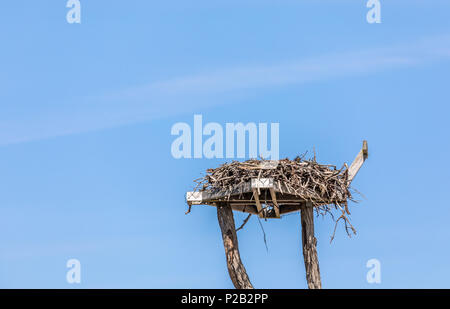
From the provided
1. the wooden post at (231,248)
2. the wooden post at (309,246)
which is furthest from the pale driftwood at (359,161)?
the wooden post at (231,248)

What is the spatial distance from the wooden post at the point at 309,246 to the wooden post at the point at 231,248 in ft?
3.22

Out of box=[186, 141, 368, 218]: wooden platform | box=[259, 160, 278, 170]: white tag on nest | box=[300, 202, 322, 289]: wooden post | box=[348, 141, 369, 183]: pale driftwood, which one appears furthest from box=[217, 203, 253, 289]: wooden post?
box=[348, 141, 369, 183]: pale driftwood

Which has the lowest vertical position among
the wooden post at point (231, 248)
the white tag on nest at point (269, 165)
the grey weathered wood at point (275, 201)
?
the wooden post at point (231, 248)

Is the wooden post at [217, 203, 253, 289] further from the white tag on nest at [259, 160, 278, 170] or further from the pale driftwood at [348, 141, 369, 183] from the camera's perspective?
the pale driftwood at [348, 141, 369, 183]

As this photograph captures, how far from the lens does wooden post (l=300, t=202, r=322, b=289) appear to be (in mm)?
14812

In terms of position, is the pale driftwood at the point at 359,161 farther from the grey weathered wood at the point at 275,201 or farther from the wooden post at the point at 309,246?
the grey weathered wood at the point at 275,201

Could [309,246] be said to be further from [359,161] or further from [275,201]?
[359,161]

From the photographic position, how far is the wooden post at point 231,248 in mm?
14781

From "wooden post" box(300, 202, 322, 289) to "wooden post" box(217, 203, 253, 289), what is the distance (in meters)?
0.98

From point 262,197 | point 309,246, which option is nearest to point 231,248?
point 262,197
